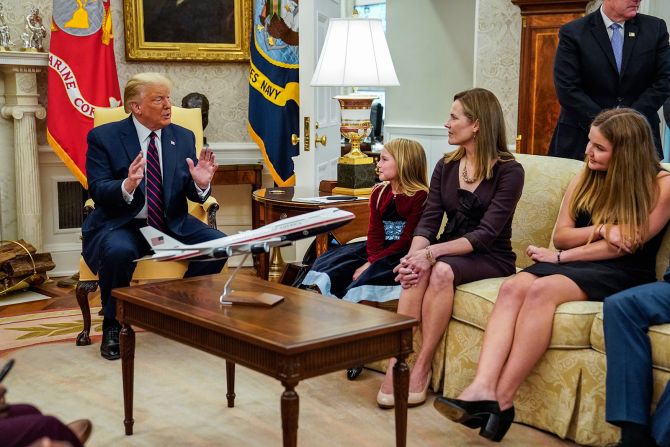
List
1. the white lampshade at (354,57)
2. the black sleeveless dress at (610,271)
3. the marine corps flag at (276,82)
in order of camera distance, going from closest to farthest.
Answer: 1. the black sleeveless dress at (610,271)
2. the white lampshade at (354,57)
3. the marine corps flag at (276,82)

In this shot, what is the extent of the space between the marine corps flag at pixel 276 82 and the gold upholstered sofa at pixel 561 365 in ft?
7.64

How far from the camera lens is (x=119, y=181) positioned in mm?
3795

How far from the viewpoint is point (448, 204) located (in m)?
3.45

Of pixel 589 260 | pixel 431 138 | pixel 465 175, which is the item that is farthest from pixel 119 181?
pixel 431 138

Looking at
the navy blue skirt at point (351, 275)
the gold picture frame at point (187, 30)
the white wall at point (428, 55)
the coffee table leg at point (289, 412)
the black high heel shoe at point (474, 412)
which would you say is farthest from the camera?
the white wall at point (428, 55)

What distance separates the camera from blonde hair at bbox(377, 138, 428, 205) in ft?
11.9

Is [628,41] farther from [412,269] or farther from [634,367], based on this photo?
[634,367]

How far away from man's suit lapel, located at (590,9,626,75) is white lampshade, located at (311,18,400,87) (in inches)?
36.6

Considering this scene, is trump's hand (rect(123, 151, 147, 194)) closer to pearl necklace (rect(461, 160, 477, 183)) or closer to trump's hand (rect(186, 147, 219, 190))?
trump's hand (rect(186, 147, 219, 190))

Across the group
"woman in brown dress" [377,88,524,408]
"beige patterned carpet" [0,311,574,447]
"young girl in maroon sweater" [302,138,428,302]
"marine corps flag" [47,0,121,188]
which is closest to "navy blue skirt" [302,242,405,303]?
"young girl in maroon sweater" [302,138,428,302]

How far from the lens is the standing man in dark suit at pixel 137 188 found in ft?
12.4

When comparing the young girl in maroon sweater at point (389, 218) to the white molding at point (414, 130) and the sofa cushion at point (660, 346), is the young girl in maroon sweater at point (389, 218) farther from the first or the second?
the white molding at point (414, 130)

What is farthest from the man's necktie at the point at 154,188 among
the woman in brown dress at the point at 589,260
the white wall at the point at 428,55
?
the white wall at the point at 428,55

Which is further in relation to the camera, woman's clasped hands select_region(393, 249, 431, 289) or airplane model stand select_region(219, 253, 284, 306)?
woman's clasped hands select_region(393, 249, 431, 289)
